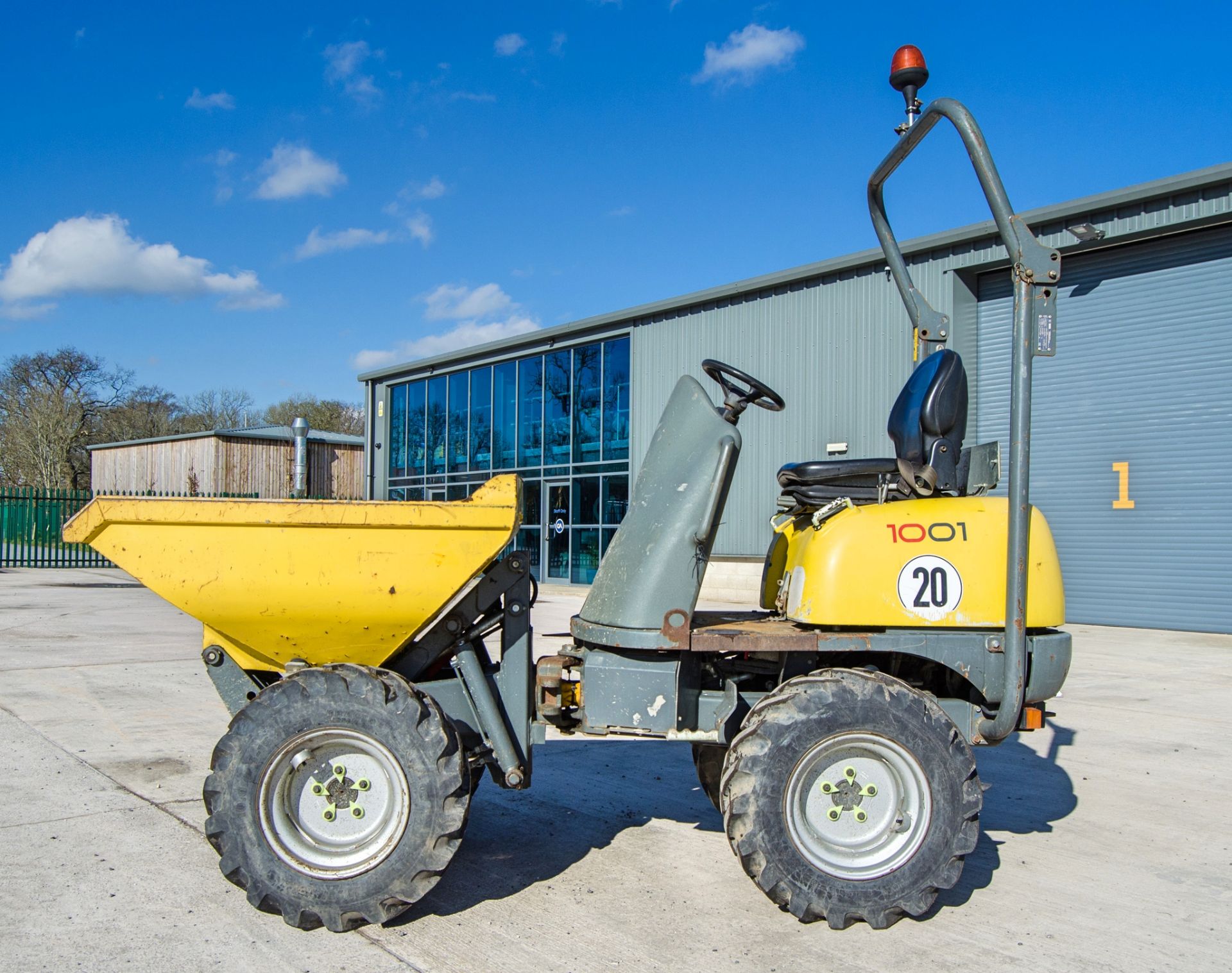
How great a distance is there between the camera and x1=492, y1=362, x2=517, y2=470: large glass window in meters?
23.9

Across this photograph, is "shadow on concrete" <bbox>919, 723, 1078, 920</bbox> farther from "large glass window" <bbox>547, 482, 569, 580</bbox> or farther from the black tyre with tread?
"large glass window" <bbox>547, 482, 569, 580</bbox>

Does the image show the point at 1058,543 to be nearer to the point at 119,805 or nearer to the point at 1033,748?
the point at 1033,748

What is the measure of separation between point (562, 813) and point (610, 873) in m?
0.93

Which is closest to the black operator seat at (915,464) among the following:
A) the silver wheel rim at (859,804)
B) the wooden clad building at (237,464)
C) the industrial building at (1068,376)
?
the silver wheel rim at (859,804)

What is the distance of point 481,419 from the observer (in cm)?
2500

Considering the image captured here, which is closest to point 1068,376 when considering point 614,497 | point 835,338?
point 835,338

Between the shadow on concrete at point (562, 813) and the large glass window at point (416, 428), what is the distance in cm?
2091

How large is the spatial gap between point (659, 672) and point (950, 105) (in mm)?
2468

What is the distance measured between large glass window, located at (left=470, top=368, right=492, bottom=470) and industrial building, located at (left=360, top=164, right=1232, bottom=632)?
4456 mm

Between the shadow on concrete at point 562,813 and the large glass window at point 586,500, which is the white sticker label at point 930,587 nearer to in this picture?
the shadow on concrete at point 562,813

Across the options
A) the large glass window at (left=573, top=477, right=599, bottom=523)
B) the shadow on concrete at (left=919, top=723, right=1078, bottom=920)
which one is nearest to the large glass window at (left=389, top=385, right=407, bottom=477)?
the large glass window at (left=573, top=477, right=599, bottom=523)

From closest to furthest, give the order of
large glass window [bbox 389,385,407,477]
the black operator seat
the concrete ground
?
the concrete ground → the black operator seat → large glass window [bbox 389,385,407,477]

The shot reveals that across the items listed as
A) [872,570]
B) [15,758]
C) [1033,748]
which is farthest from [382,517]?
[1033,748]

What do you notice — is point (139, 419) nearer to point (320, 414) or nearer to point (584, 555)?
point (320, 414)
